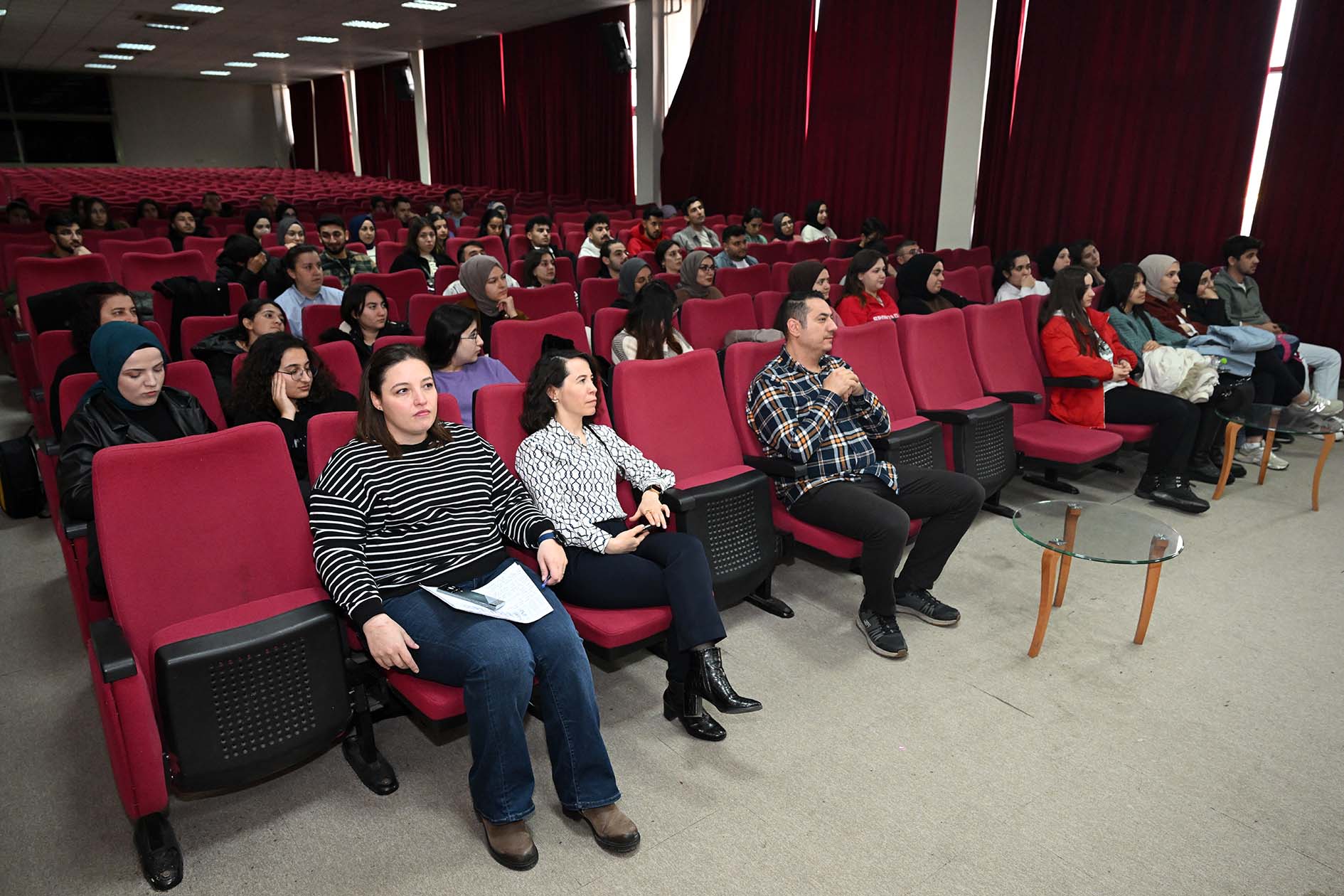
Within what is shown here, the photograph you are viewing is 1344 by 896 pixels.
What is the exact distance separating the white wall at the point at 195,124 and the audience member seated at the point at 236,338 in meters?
23.0

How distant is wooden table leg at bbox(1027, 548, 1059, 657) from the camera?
8.76 feet

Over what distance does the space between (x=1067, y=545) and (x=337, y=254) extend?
16.0 ft

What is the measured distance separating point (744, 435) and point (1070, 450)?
4.95ft

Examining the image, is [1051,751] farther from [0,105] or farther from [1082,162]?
[0,105]

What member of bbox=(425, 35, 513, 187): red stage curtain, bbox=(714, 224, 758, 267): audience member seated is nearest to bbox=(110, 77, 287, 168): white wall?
bbox=(425, 35, 513, 187): red stage curtain

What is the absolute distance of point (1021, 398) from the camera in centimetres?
380

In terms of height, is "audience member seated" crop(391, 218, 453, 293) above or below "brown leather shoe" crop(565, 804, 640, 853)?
above

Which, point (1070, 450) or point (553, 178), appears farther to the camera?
point (553, 178)

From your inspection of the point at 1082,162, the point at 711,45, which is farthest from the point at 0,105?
the point at 1082,162

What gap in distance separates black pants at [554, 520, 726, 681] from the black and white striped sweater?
6.8 inches

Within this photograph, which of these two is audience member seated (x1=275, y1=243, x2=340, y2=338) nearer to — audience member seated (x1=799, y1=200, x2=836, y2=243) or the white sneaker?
the white sneaker

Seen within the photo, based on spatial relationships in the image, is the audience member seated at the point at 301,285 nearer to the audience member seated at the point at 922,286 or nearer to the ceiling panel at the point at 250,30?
the audience member seated at the point at 922,286

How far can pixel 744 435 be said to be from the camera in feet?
10.3

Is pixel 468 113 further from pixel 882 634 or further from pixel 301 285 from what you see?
pixel 882 634
